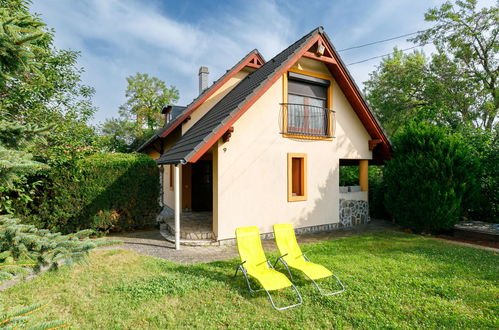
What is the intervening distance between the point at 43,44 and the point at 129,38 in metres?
4.77

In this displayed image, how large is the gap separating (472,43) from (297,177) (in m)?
21.2

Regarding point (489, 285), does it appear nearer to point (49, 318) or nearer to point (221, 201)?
point (221, 201)

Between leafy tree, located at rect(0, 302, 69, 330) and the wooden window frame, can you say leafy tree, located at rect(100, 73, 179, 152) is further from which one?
leafy tree, located at rect(0, 302, 69, 330)

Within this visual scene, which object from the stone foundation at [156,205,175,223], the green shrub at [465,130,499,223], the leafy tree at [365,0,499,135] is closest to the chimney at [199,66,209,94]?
the stone foundation at [156,205,175,223]

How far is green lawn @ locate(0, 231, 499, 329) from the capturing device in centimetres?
381

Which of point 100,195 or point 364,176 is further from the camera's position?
point 364,176

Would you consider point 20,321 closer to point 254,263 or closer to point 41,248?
point 41,248

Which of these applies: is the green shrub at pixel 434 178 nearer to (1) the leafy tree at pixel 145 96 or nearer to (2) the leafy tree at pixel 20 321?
(2) the leafy tree at pixel 20 321

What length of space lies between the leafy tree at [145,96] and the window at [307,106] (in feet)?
98.0

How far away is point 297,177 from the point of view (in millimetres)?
9898

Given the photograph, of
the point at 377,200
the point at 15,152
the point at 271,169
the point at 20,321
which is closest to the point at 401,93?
the point at 377,200

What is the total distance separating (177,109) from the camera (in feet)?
55.4

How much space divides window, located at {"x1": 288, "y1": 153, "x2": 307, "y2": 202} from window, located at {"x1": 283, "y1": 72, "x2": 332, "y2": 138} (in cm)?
98

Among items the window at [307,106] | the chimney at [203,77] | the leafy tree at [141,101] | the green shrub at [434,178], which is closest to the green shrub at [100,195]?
the window at [307,106]
